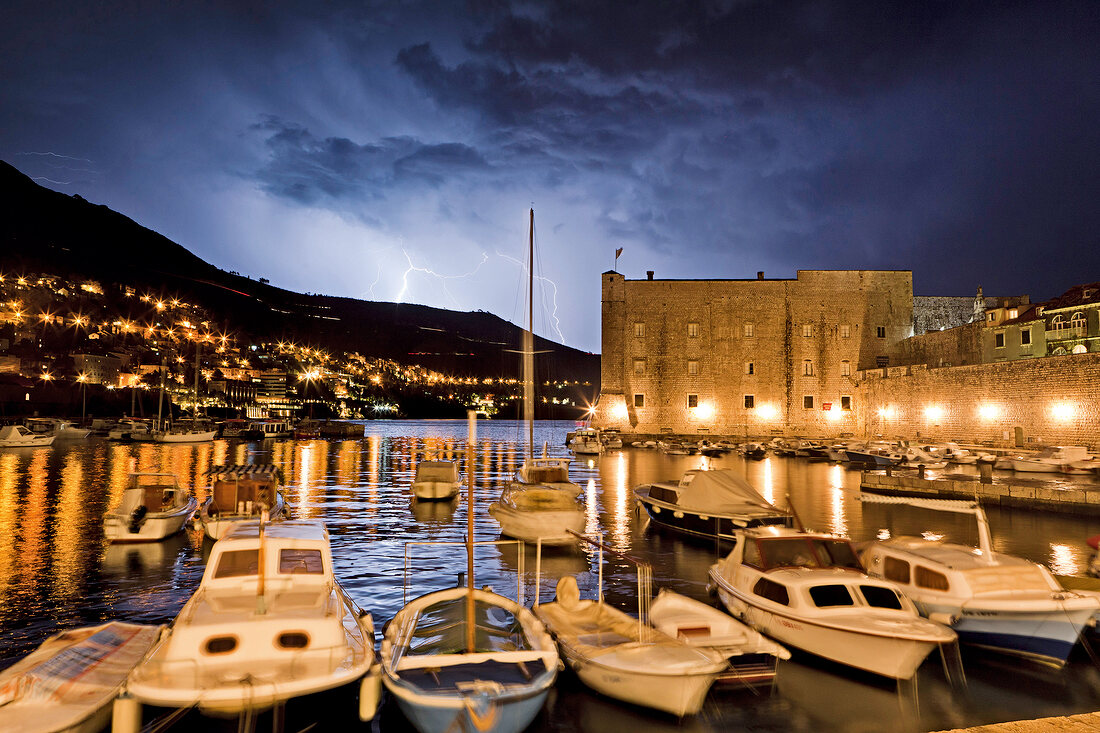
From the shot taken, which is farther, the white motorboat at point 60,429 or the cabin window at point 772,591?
the white motorboat at point 60,429

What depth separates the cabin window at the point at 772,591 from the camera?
9492mm

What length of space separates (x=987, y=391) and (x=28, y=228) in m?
212

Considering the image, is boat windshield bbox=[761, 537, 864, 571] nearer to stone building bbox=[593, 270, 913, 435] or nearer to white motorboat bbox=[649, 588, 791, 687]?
white motorboat bbox=[649, 588, 791, 687]

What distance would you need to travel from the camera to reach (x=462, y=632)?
30.7 feet

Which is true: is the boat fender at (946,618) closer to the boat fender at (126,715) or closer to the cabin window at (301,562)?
the cabin window at (301,562)

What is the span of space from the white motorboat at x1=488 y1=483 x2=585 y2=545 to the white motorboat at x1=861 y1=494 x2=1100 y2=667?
8.46 m

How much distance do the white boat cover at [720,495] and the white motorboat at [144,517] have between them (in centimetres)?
1472

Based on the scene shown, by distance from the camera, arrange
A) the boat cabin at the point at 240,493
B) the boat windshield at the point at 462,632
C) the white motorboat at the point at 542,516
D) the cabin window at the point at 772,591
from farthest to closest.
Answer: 1. the boat cabin at the point at 240,493
2. the white motorboat at the point at 542,516
3. the cabin window at the point at 772,591
4. the boat windshield at the point at 462,632

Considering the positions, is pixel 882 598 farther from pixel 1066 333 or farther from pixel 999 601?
pixel 1066 333

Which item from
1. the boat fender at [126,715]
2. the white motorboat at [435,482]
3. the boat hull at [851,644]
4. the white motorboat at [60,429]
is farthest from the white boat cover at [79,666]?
the white motorboat at [60,429]

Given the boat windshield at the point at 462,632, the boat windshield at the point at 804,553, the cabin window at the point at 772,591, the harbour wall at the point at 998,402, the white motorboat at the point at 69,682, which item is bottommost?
the boat windshield at the point at 462,632

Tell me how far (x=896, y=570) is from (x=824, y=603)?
7.64 feet

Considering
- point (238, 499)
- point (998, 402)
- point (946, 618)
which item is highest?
point (998, 402)

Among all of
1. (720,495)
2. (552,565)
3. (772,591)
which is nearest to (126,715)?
(772,591)
